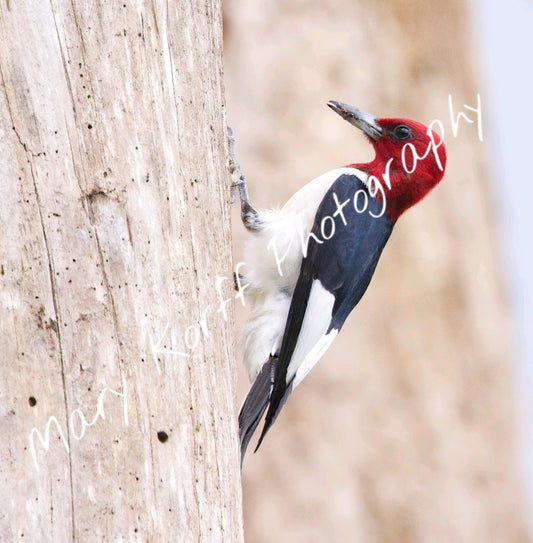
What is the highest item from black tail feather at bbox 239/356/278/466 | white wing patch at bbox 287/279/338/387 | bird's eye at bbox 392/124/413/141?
bird's eye at bbox 392/124/413/141

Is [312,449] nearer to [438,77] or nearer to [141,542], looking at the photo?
[438,77]

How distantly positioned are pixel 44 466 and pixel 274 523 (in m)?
2.02

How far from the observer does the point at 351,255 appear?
2.43 meters

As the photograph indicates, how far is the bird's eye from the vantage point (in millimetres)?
2564

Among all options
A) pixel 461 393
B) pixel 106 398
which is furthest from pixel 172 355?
pixel 461 393

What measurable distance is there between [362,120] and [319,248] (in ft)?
1.36

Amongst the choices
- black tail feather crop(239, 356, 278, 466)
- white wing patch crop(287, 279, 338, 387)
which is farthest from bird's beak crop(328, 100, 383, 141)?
black tail feather crop(239, 356, 278, 466)

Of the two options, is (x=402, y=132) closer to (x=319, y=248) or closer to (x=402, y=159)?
(x=402, y=159)

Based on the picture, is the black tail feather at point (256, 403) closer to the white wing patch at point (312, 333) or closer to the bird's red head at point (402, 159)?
the white wing patch at point (312, 333)

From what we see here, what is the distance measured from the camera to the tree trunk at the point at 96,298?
167 cm

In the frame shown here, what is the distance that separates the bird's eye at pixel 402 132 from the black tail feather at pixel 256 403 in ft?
2.30

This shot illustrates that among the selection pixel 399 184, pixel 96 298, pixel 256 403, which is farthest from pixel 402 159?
pixel 96 298

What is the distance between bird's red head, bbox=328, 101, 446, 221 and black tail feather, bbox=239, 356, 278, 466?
56cm

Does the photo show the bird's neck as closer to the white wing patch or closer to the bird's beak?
the bird's beak
